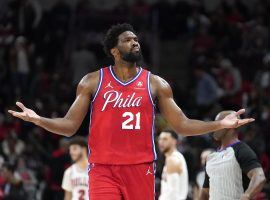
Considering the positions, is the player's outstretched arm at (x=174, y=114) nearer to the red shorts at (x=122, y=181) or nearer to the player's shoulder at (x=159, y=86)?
the player's shoulder at (x=159, y=86)

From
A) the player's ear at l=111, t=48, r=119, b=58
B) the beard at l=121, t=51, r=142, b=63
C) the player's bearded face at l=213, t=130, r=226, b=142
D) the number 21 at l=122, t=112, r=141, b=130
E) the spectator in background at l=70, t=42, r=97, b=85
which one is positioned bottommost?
the number 21 at l=122, t=112, r=141, b=130

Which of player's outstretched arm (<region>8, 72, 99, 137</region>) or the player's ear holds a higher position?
the player's ear

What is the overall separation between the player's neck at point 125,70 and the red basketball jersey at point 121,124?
0.09 m

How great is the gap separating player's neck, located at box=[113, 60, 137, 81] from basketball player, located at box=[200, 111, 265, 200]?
976mm

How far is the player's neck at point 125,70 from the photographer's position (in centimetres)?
662

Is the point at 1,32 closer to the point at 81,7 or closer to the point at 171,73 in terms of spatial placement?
the point at 81,7

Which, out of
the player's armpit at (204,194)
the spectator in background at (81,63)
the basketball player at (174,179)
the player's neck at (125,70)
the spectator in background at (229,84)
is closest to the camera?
the player's neck at (125,70)

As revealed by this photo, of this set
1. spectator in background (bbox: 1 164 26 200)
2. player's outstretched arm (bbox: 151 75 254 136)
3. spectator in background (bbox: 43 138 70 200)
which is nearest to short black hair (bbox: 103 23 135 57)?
player's outstretched arm (bbox: 151 75 254 136)

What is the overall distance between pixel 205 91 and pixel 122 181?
37.7ft

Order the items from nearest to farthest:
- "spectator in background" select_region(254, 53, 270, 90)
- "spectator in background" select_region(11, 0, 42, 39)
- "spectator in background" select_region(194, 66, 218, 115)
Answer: "spectator in background" select_region(254, 53, 270, 90), "spectator in background" select_region(194, 66, 218, 115), "spectator in background" select_region(11, 0, 42, 39)

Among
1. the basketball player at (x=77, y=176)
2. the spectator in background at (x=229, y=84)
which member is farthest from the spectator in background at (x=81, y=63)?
the basketball player at (x=77, y=176)

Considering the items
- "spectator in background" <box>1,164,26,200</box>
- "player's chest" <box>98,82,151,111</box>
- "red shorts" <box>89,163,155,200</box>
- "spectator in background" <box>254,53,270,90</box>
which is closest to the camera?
"red shorts" <box>89,163,155,200</box>

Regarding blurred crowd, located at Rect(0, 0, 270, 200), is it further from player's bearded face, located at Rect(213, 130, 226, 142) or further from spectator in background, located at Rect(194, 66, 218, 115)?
player's bearded face, located at Rect(213, 130, 226, 142)

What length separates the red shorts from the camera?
632 cm
